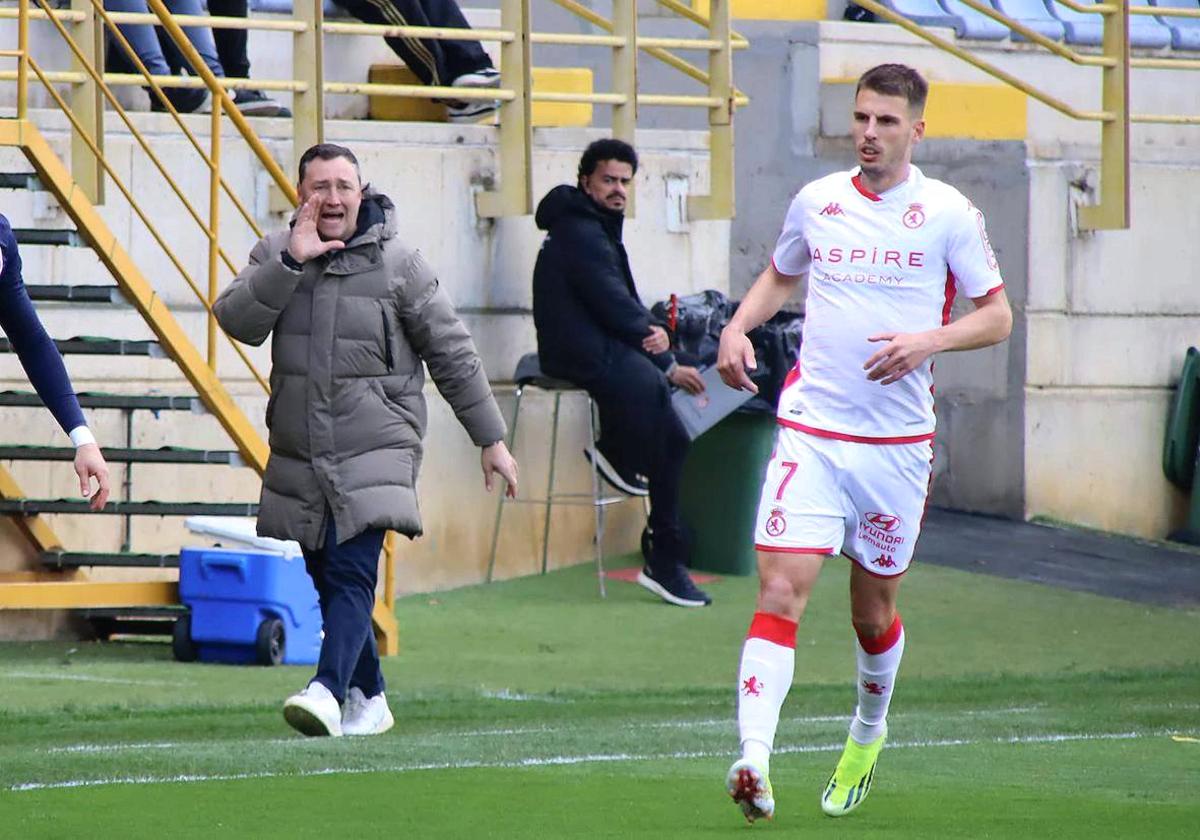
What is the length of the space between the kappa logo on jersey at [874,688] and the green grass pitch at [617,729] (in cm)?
28

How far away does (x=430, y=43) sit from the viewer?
44.3ft

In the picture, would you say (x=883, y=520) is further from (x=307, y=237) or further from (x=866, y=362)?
(x=307, y=237)

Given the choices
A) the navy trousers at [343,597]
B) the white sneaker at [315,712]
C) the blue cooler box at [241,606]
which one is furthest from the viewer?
the blue cooler box at [241,606]

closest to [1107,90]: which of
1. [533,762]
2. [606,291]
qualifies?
[606,291]

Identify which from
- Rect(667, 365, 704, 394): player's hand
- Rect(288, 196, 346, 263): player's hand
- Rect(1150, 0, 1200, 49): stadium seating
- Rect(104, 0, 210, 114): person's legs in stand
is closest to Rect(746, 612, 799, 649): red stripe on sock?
Rect(288, 196, 346, 263): player's hand

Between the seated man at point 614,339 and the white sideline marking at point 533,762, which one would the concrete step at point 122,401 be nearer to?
the seated man at point 614,339

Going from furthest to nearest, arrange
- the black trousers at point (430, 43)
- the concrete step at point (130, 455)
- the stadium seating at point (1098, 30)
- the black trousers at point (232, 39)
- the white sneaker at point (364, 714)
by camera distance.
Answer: the stadium seating at point (1098, 30) < the black trousers at point (430, 43) < the black trousers at point (232, 39) < the concrete step at point (130, 455) < the white sneaker at point (364, 714)

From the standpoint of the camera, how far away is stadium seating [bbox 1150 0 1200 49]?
17859 mm

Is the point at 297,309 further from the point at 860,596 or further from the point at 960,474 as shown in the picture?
the point at 960,474

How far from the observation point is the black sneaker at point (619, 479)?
43.6ft

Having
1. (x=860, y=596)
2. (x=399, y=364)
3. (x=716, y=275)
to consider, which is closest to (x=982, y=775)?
(x=860, y=596)

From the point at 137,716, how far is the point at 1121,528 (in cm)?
863

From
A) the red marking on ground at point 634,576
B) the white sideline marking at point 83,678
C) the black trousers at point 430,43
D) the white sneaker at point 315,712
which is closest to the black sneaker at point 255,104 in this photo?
the black trousers at point 430,43

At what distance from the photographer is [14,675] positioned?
33.3ft
